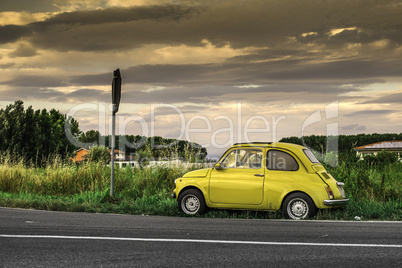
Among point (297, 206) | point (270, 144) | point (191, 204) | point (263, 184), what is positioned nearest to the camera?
point (297, 206)

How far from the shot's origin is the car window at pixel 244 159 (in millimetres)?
10953

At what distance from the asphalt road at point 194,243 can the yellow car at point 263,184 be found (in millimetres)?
593

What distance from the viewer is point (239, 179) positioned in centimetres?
1080

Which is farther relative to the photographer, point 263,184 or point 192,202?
point 192,202

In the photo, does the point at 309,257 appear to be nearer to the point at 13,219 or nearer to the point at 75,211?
the point at 13,219

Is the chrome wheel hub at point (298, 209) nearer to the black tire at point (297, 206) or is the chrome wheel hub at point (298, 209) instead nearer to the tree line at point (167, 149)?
the black tire at point (297, 206)

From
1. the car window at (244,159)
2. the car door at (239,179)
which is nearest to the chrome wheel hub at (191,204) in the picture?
the car door at (239,179)

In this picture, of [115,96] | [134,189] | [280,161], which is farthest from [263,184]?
[115,96]

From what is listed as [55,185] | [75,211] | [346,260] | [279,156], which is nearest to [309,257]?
[346,260]

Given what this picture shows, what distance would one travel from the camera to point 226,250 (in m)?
6.86

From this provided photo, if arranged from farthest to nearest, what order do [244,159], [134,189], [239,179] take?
[134,189]
[244,159]
[239,179]

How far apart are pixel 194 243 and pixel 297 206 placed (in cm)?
384

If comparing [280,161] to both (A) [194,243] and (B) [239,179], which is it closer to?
(B) [239,179]

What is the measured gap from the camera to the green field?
11.5 metres
